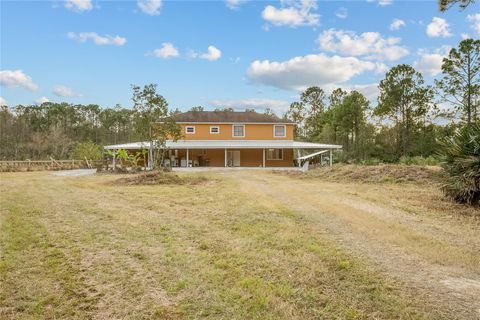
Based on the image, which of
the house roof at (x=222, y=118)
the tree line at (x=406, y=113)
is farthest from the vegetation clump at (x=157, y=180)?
the tree line at (x=406, y=113)

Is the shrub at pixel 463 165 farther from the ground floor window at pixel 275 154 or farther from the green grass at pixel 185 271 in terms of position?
the ground floor window at pixel 275 154

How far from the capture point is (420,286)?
4531 mm

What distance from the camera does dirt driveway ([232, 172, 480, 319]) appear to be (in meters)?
4.41

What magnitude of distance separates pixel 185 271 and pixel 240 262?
0.87m

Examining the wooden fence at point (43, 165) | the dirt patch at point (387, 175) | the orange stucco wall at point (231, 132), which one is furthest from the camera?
the orange stucco wall at point (231, 132)

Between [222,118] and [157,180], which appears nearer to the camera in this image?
[157,180]

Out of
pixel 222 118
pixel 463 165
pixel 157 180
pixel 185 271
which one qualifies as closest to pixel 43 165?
pixel 222 118

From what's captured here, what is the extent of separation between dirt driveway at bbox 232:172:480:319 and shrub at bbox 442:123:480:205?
114cm

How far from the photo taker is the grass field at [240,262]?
13.2ft

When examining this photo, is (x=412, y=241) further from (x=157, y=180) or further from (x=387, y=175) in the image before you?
(x=157, y=180)

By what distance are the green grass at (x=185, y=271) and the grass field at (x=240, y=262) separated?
2cm

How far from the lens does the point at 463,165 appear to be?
10766mm

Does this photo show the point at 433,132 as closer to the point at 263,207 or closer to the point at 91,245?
the point at 263,207

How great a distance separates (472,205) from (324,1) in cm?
1334
